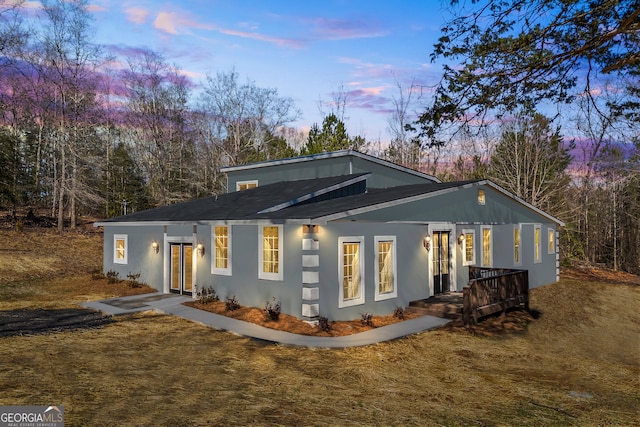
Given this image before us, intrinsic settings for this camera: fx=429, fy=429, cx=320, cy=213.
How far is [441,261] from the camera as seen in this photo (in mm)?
15492

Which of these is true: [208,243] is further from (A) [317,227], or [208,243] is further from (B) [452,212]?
(B) [452,212]

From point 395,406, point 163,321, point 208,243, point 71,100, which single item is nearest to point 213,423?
point 395,406

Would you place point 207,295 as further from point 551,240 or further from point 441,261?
point 551,240

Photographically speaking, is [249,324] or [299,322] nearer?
[299,322]

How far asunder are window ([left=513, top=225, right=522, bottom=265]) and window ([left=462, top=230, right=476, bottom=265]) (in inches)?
139

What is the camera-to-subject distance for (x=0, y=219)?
97.1 feet

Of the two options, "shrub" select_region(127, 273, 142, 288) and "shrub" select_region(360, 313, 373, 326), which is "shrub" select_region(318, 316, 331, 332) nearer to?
"shrub" select_region(360, 313, 373, 326)

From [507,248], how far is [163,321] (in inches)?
574

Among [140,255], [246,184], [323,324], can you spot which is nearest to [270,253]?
[323,324]

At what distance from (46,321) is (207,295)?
4593 millimetres

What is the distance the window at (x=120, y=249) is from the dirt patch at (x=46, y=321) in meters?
5.41

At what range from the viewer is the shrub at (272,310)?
11773 mm

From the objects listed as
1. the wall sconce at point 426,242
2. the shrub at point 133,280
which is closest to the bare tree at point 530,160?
the wall sconce at point 426,242

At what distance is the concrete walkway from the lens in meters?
10.0
